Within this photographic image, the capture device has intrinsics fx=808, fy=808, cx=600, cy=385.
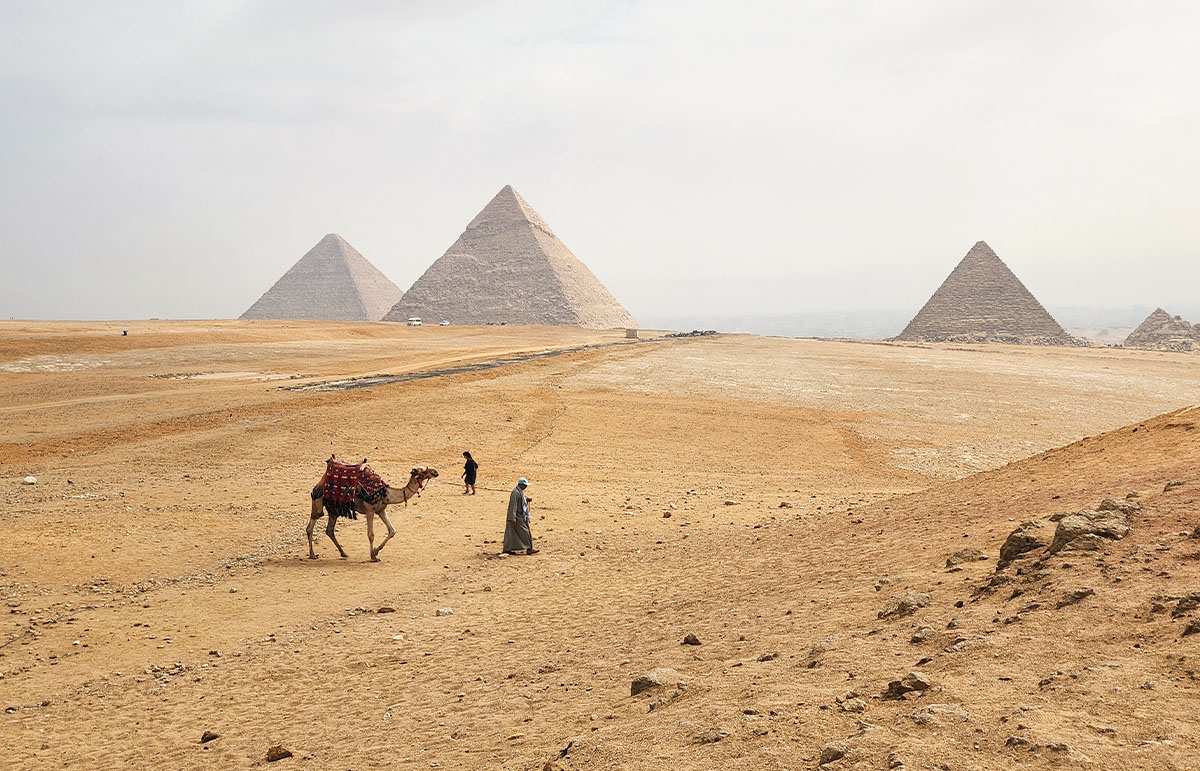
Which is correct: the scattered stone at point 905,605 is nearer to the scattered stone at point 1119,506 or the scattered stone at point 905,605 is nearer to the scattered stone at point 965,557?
the scattered stone at point 965,557

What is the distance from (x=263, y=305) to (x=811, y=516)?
20526 centimetres

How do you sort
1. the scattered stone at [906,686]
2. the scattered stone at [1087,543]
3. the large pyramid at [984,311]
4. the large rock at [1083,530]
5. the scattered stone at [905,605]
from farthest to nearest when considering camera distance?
the large pyramid at [984,311] < the large rock at [1083,530] < the scattered stone at [1087,543] < the scattered stone at [905,605] < the scattered stone at [906,686]

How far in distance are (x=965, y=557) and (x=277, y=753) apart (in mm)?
6250

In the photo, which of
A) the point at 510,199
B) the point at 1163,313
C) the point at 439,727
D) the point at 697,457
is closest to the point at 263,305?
the point at 510,199

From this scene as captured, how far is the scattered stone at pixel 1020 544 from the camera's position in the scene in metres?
7.19

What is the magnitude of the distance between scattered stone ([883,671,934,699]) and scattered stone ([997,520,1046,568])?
2.70 m

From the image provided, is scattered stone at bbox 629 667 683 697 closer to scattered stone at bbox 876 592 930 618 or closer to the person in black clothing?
scattered stone at bbox 876 592 930 618

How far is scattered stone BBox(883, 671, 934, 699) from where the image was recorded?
15.9ft

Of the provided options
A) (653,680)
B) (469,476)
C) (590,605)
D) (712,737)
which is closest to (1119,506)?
(653,680)

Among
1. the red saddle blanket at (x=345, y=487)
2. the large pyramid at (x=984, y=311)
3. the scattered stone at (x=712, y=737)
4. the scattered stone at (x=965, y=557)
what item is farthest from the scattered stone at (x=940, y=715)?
the large pyramid at (x=984, y=311)

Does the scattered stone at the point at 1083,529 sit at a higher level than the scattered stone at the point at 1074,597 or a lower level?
higher

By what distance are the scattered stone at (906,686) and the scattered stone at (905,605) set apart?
171 cm

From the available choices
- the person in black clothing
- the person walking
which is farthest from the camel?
the person in black clothing

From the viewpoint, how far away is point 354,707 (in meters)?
6.59
